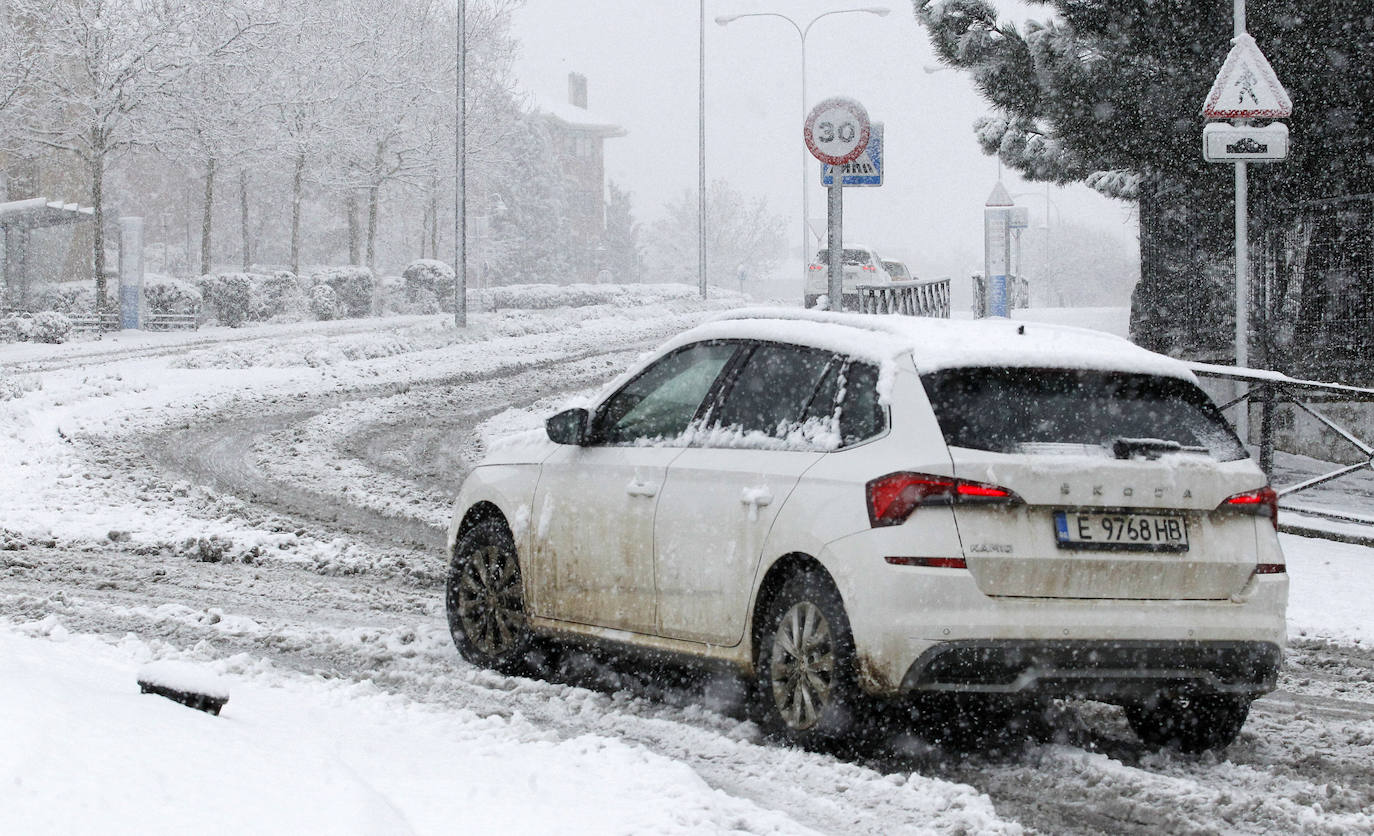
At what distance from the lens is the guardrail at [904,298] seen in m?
28.0

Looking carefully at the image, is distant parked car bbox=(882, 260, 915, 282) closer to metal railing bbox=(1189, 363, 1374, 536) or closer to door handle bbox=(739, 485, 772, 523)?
metal railing bbox=(1189, 363, 1374, 536)

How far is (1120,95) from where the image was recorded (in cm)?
1478

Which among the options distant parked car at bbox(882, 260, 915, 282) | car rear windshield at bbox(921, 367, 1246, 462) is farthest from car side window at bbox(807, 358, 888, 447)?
distant parked car at bbox(882, 260, 915, 282)

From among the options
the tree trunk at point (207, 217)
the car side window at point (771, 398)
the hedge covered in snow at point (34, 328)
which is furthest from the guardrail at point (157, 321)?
the car side window at point (771, 398)

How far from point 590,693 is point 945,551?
6.34 feet

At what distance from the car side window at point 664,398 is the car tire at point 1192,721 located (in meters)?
2.01

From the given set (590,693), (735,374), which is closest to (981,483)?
(735,374)

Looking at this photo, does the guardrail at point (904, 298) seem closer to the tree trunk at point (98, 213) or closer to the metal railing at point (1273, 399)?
the metal railing at point (1273, 399)

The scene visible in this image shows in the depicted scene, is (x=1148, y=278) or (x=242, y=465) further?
(x=1148, y=278)

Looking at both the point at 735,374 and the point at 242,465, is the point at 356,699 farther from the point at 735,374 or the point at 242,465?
the point at 242,465

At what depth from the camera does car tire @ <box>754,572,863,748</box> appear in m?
5.40

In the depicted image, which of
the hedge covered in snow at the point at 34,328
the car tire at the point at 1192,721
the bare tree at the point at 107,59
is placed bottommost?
the car tire at the point at 1192,721

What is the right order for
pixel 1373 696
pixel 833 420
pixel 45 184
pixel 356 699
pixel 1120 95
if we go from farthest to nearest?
1. pixel 45 184
2. pixel 1120 95
3. pixel 1373 696
4. pixel 356 699
5. pixel 833 420

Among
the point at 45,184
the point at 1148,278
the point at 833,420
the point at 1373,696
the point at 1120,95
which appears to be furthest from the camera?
the point at 45,184
